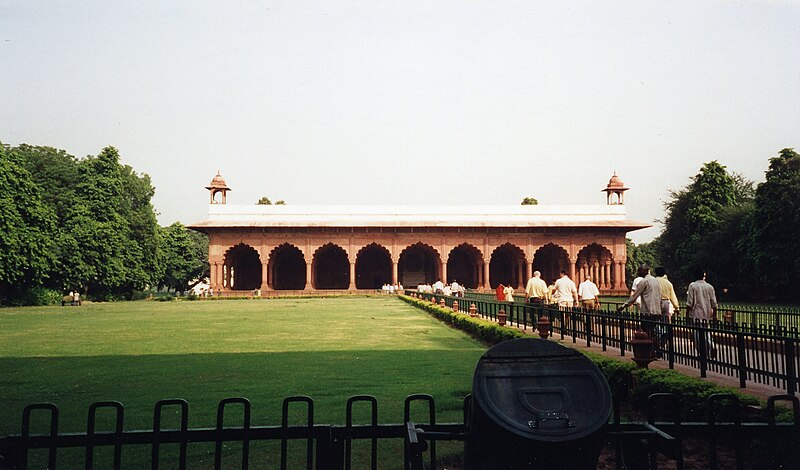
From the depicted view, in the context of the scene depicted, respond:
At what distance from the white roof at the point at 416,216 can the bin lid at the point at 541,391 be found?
111ft

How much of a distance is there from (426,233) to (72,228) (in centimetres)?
1922

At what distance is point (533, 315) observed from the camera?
11516mm

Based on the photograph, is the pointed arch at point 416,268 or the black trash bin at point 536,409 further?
the pointed arch at point 416,268

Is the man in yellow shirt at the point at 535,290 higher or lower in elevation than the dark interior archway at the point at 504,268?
lower

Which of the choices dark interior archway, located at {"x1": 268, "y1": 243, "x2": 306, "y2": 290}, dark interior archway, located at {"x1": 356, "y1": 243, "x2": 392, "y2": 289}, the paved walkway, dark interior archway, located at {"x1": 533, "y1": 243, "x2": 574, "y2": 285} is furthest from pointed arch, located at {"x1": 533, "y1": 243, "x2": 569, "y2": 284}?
the paved walkway

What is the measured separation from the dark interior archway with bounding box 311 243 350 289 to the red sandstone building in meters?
1.32

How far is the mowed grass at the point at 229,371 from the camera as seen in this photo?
548cm

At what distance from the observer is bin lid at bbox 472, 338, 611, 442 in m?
2.29

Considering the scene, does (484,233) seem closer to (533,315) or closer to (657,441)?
(533,315)

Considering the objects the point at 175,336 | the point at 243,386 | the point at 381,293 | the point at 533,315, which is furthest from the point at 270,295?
the point at 243,386

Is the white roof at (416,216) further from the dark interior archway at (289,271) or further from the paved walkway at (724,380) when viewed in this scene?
the paved walkway at (724,380)

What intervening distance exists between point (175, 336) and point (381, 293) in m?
24.5

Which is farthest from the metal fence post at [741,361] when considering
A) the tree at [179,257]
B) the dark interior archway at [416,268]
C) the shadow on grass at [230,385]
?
the tree at [179,257]

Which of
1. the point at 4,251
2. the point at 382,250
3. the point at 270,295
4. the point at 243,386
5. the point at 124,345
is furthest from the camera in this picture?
the point at 382,250
